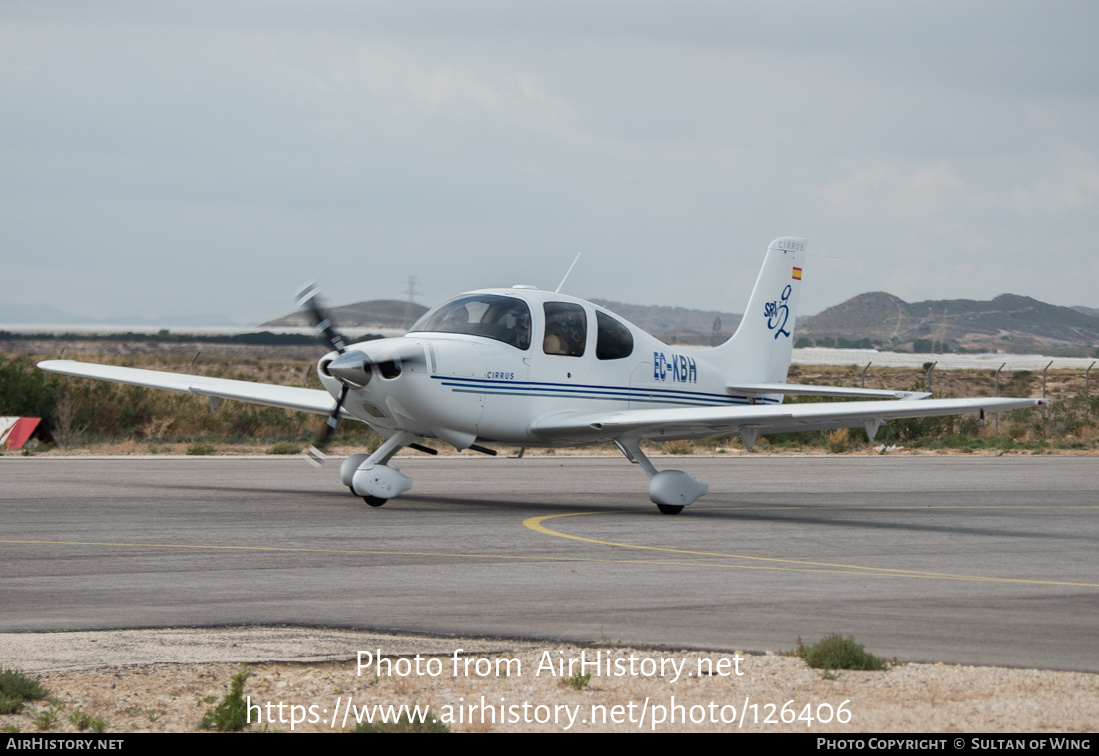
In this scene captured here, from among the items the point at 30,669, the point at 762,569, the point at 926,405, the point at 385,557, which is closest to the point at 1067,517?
the point at 926,405

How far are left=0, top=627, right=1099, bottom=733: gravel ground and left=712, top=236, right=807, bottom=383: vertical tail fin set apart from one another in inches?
547

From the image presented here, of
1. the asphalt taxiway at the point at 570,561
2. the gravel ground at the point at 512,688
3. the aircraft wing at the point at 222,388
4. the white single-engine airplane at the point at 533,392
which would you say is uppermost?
the white single-engine airplane at the point at 533,392

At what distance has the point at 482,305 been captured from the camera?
16906mm

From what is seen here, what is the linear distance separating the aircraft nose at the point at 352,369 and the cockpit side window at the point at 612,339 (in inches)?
148

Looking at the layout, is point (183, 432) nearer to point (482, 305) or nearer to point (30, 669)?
point (482, 305)

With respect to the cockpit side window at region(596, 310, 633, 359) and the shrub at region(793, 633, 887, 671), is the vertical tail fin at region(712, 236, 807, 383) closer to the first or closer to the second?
the cockpit side window at region(596, 310, 633, 359)

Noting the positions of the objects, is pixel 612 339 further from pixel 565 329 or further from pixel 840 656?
pixel 840 656

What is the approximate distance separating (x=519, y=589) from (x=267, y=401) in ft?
36.5

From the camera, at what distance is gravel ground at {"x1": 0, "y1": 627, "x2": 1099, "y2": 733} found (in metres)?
5.86

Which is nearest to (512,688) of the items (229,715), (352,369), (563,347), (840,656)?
(229,715)

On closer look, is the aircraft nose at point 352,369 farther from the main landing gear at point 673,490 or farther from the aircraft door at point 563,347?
the main landing gear at point 673,490

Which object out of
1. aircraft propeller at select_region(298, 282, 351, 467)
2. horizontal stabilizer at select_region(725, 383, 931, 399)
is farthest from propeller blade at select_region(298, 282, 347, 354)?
horizontal stabilizer at select_region(725, 383, 931, 399)

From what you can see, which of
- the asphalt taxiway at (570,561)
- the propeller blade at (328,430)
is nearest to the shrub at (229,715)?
the asphalt taxiway at (570,561)

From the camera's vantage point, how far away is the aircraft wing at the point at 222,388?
19625 millimetres
